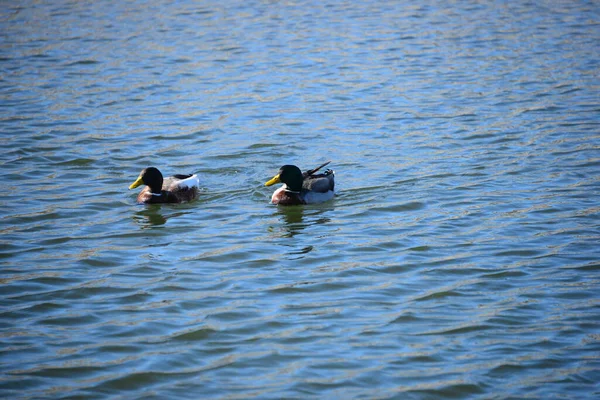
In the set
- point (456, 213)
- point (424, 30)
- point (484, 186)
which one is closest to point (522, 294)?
point (456, 213)

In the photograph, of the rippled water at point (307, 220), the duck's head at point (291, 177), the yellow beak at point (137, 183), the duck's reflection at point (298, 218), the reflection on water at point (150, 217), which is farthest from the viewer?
the yellow beak at point (137, 183)

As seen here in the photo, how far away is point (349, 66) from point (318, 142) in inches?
218

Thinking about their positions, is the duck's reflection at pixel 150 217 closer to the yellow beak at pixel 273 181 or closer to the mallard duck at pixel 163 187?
the mallard duck at pixel 163 187

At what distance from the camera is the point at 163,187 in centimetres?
1105

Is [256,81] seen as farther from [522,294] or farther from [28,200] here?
[522,294]

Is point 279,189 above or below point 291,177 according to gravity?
below

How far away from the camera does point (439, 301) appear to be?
7.92m

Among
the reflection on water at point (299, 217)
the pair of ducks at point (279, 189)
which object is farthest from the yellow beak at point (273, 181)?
the reflection on water at point (299, 217)

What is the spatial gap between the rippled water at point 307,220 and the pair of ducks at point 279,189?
0.18 meters

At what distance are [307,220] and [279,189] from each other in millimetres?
814

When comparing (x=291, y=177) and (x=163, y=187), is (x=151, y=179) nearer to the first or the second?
(x=163, y=187)

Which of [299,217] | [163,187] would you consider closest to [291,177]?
[299,217]

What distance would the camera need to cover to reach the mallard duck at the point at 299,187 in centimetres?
1090

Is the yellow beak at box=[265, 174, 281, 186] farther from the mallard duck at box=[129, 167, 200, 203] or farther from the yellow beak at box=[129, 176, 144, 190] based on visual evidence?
the yellow beak at box=[129, 176, 144, 190]
